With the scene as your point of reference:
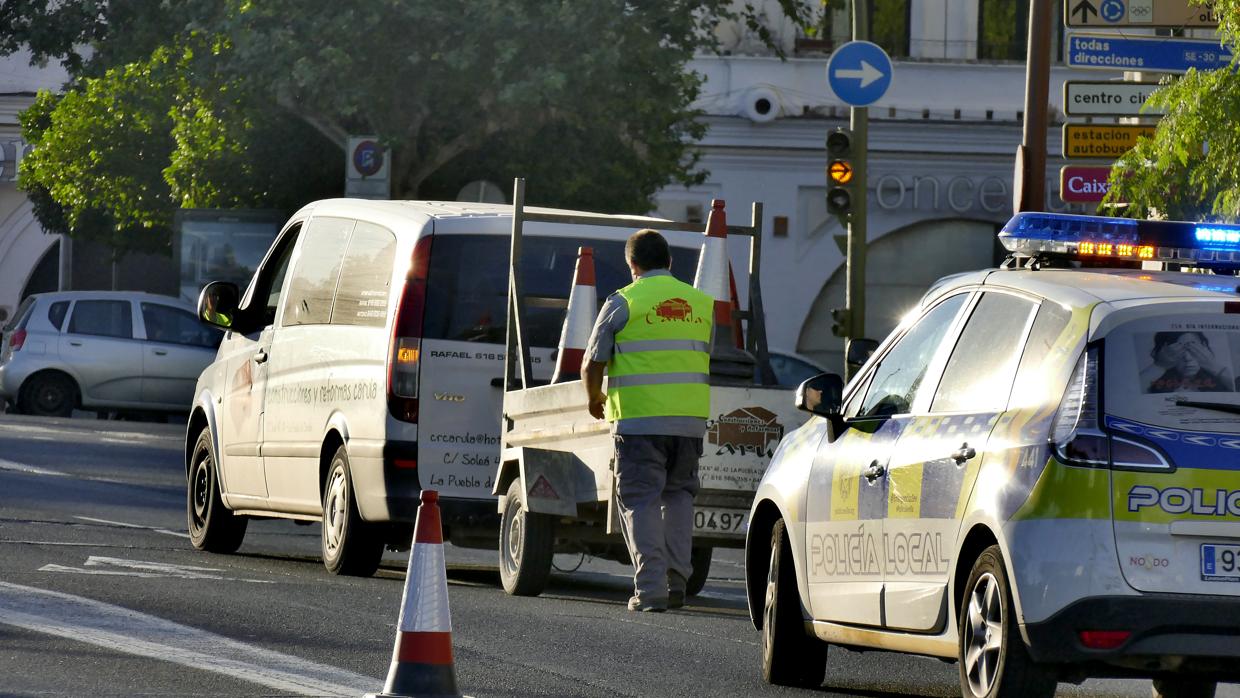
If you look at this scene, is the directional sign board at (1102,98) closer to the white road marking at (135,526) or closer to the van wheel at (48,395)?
the white road marking at (135,526)

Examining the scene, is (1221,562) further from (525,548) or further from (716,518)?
(525,548)

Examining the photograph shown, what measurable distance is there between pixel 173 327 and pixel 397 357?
17.3 m

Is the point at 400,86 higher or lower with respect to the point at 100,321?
higher

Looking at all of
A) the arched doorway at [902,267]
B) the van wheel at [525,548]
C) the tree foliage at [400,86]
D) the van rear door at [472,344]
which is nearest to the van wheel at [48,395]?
the tree foliage at [400,86]

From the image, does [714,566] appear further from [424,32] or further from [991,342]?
[424,32]

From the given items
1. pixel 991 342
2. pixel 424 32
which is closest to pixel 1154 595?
pixel 991 342

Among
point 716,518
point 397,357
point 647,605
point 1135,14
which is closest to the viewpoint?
point 647,605

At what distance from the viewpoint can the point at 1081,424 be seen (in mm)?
6633

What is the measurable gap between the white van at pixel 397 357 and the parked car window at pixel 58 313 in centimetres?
1570

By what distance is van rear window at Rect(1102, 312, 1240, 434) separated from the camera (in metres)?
6.64

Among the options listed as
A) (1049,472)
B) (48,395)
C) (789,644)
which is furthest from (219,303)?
(48,395)

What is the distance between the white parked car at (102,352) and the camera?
Result: 1125 inches

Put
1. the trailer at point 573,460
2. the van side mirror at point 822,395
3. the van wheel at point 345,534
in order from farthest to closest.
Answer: the van wheel at point 345,534
the trailer at point 573,460
the van side mirror at point 822,395

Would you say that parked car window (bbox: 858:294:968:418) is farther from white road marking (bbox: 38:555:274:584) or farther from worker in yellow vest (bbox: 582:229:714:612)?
white road marking (bbox: 38:555:274:584)
